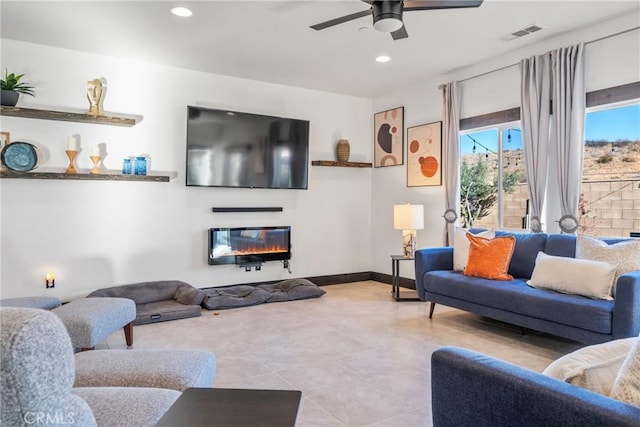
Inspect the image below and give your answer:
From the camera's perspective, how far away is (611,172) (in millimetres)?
3785

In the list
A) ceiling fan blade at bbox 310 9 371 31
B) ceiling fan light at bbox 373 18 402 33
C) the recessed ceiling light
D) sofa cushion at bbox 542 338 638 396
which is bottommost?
sofa cushion at bbox 542 338 638 396

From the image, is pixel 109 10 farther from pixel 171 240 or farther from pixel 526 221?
pixel 526 221

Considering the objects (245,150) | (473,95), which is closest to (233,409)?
(245,150)

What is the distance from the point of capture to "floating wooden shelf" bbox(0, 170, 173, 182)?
158 inches

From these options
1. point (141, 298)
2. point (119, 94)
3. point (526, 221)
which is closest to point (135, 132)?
point (119, 94)

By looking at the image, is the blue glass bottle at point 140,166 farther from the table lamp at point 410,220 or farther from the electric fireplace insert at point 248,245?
the table lamp at point 410,220

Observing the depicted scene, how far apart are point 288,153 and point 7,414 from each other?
505cm

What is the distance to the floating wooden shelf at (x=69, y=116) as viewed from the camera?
13.2ft

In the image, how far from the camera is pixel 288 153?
5.58 meters

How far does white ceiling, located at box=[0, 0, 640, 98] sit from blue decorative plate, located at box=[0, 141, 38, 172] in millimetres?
1091

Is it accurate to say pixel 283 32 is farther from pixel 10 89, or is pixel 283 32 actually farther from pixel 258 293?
pixel 258 293

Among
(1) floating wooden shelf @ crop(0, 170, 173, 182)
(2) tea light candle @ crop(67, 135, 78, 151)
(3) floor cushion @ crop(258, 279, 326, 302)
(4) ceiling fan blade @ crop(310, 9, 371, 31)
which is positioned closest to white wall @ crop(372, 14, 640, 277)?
(3) floor cushion @ crop(258, 279, 326, 302)

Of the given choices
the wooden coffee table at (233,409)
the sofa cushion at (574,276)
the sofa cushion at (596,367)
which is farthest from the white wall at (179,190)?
the wooden coffee table at (233,409)

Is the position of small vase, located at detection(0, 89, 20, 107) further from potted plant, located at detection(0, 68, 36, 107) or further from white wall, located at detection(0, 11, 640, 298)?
white wall, located at detection(0, 11, 640, 298)
